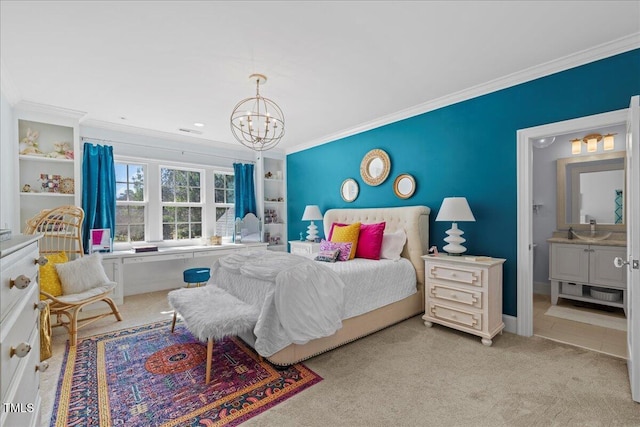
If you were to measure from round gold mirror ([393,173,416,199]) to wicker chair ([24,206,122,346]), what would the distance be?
359 centimetres

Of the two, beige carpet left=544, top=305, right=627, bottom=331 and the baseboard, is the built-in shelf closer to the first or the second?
the baseboard

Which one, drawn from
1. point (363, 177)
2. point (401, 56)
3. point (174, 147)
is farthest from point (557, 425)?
point (174, 147)

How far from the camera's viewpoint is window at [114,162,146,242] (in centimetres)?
457

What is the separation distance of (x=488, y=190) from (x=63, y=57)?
13.6 feet

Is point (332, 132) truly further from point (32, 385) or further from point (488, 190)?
point (32, 385)

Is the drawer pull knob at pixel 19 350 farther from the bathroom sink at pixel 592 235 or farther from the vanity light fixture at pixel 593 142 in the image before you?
the vanity light fixture at pixel 593 142

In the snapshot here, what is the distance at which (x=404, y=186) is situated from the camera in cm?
396

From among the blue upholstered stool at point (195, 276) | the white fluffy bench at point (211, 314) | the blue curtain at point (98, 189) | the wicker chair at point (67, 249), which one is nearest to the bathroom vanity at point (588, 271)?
the white fluffy bench at point (211, 314)

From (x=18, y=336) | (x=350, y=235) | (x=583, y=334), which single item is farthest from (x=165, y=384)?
(x=583, y=334)

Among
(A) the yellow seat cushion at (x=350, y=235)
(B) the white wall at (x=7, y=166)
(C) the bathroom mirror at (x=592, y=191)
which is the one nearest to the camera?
(B) the white wall at (x=7, y=166)

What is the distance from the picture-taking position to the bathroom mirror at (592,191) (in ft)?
12.3

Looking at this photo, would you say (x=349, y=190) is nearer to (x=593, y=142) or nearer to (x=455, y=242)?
(x=455, y=242)

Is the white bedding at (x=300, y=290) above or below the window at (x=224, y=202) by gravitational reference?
below

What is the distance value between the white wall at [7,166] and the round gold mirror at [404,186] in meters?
4.32
